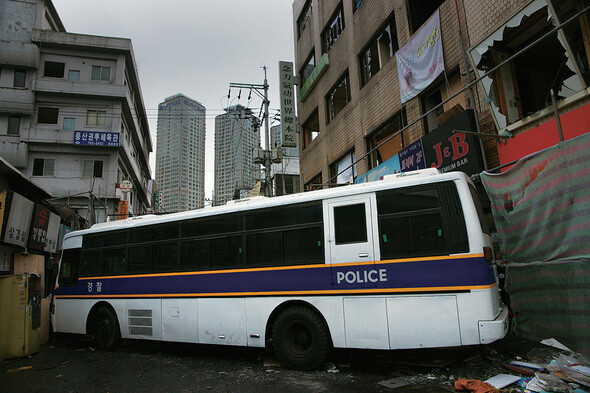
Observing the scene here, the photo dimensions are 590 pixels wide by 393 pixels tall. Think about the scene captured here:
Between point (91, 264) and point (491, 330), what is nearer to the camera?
point (491, 330)

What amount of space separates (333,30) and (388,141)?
26.6ft

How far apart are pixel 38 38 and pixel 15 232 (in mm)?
26973

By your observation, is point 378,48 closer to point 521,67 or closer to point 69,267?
point 521,67

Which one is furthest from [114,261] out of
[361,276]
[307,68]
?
[307,68]

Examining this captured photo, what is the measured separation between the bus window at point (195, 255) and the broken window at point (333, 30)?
43.8 feet

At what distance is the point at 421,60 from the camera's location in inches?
410

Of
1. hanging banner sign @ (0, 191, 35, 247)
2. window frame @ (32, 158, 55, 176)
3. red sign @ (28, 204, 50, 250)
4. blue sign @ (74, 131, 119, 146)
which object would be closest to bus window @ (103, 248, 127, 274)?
hanging banner sign @ (0, 191, 35, 247)

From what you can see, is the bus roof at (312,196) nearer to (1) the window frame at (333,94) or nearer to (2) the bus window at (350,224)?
(2) the bus window at (350,224)

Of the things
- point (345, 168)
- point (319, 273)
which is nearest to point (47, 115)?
point (345, 168)

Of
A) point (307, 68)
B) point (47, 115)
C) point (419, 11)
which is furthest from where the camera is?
point (47, 115)

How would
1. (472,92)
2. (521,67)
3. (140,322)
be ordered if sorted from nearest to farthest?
1. (140,322)
2. (472,92)
3. (521,67)

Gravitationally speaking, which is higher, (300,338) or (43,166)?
(43,166)

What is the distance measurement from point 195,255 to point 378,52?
10.3 meters

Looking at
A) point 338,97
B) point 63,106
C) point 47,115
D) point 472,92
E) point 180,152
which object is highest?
point 180,152
